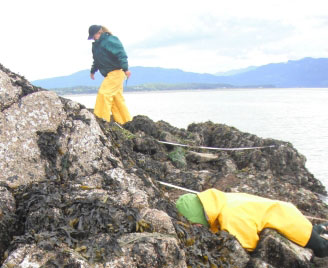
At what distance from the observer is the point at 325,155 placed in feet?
66.7

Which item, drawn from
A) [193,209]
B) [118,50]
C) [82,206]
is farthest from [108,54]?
[82,206]

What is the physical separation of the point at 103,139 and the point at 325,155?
1749 cm

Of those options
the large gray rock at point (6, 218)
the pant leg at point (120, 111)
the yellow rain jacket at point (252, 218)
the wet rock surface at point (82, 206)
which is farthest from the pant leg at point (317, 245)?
the pant leg at point (120, 111)

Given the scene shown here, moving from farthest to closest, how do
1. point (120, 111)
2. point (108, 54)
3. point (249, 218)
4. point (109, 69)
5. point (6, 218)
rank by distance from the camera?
point (120, 111), point (109, 69), point (108, 54), point (249, 218), point (6, 218)

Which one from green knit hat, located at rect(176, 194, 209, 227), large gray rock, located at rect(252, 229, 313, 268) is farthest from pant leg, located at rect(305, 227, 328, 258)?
green knit hat, located at rect(176, 194, 209, 227)

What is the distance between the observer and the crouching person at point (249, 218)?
550 cm

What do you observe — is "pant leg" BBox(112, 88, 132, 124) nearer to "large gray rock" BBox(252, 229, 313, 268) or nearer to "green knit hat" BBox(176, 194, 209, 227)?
"green knit hat" BBox(176, 194, 209, 227)

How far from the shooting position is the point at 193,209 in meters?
5.79

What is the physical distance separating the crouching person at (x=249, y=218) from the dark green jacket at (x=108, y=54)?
681cm

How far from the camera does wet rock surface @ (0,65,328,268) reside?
361cm

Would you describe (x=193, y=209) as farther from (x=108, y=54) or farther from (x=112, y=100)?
(x=108, y=54)

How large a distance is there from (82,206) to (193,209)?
2084mm

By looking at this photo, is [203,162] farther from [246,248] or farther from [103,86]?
[246,248]

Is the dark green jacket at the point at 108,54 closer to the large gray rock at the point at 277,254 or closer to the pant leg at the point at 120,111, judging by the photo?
the pant leg at the point at 120,111
